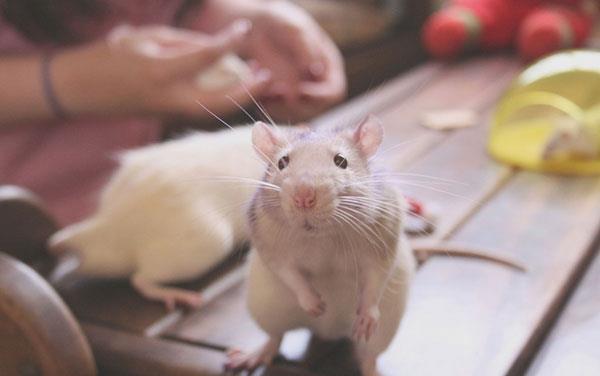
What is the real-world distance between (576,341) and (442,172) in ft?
1.31

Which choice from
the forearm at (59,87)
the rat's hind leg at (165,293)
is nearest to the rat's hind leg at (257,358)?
the rat's hind leg at (165,293)

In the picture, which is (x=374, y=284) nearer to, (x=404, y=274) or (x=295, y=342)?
(x=404, y=274)

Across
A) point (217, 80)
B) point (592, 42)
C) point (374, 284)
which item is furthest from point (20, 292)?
point (592, 42)

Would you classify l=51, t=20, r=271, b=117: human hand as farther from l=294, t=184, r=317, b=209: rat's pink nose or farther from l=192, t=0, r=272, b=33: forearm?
l=294, t=184, r=317, b=209: rat's pink nose

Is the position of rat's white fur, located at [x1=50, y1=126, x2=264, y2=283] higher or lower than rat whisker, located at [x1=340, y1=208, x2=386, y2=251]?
lower

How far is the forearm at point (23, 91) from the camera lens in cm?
102

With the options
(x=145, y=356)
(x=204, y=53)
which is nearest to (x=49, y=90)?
(x=204, y=53)

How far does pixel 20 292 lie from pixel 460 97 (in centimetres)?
90

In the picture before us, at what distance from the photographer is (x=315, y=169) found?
501mm

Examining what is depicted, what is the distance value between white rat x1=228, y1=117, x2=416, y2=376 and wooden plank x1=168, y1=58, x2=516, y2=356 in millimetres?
97

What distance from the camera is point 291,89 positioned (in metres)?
1.04

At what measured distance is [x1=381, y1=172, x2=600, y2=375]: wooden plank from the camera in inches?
24.8

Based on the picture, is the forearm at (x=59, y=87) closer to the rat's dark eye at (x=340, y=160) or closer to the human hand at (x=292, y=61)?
the human hand at (x=292, y=61)

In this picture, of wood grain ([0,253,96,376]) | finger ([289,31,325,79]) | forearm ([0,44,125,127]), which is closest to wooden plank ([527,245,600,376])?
wood grain ([0,253,96,376])
